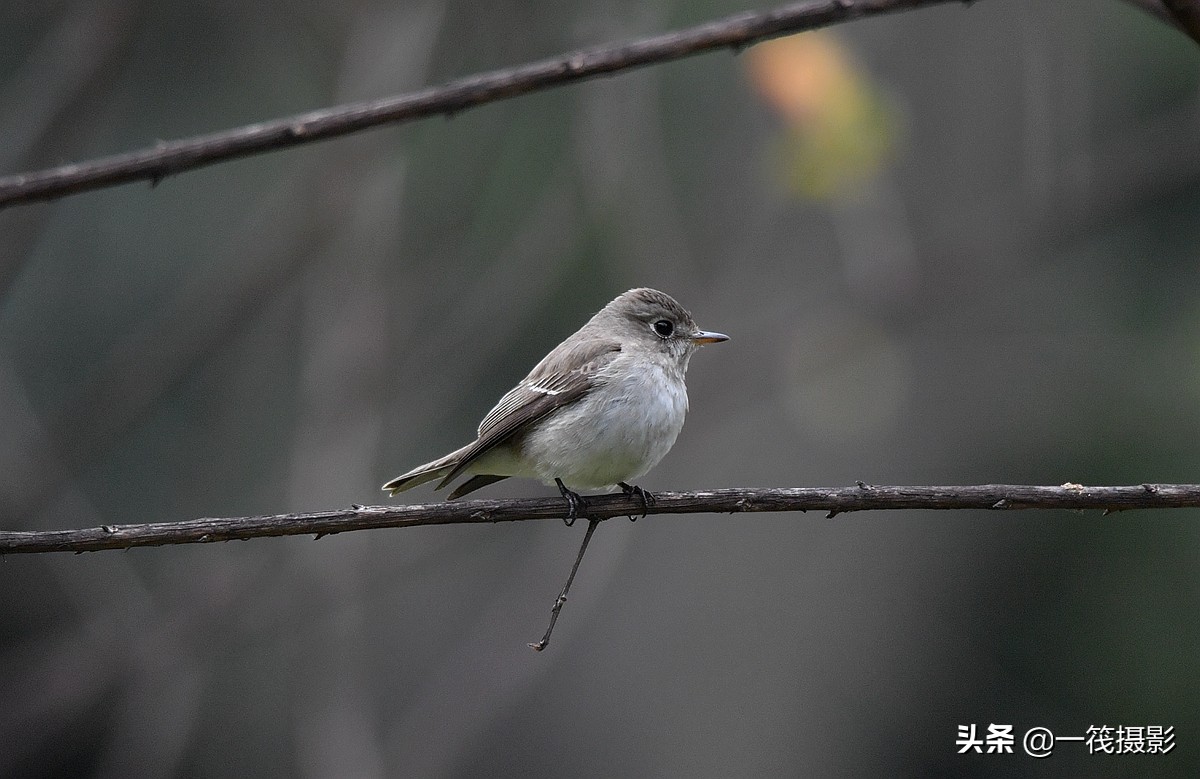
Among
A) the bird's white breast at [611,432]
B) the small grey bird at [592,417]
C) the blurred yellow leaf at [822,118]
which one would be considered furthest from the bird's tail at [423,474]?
the blurred yellow leaf at [822,118]

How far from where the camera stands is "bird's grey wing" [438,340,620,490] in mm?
4070

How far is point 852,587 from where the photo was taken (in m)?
7.92

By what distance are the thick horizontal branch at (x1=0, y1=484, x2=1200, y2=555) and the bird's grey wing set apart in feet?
3.47

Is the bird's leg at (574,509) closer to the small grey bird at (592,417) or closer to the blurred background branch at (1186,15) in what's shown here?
the small grey bird at (592,417)

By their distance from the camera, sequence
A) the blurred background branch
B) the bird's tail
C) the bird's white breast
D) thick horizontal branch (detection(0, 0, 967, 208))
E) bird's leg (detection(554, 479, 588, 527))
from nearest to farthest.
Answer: the blurred background branch → thick horizontal branch (detection(0, 0, 967, 208)) → bird's leg (detection(554, 479, 588, 527)) → the bird's white breast → the bird's tail

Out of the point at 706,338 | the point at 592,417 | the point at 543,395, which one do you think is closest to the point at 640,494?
the point at 592,417

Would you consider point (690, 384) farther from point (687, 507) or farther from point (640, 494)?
point (687, 507)

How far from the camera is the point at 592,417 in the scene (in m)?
3.96

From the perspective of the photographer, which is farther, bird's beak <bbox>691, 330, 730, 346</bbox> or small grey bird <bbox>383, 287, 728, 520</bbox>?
bird's beak <bbox>691, 330, 730, 346</bbox>

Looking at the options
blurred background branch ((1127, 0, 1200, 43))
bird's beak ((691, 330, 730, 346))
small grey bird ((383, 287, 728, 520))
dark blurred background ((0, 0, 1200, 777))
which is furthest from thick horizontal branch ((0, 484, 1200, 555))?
dark blurred background ((0, 0, 1200, 777))

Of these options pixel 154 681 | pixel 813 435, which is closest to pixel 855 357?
pixel 813 435

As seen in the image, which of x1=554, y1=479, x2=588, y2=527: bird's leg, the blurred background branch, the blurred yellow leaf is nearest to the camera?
the blurred background branch

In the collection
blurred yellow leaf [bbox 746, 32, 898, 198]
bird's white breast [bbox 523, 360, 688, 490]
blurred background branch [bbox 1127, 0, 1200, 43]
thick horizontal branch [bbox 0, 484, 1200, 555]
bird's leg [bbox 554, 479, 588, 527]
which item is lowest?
thick horizontal branch [bbox 0, 484, 1200, 555]

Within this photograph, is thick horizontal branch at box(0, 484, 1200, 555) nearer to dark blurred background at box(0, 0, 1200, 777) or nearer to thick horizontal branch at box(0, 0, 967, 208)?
thick horizontal branch at box(0, 0, 967, 208)
